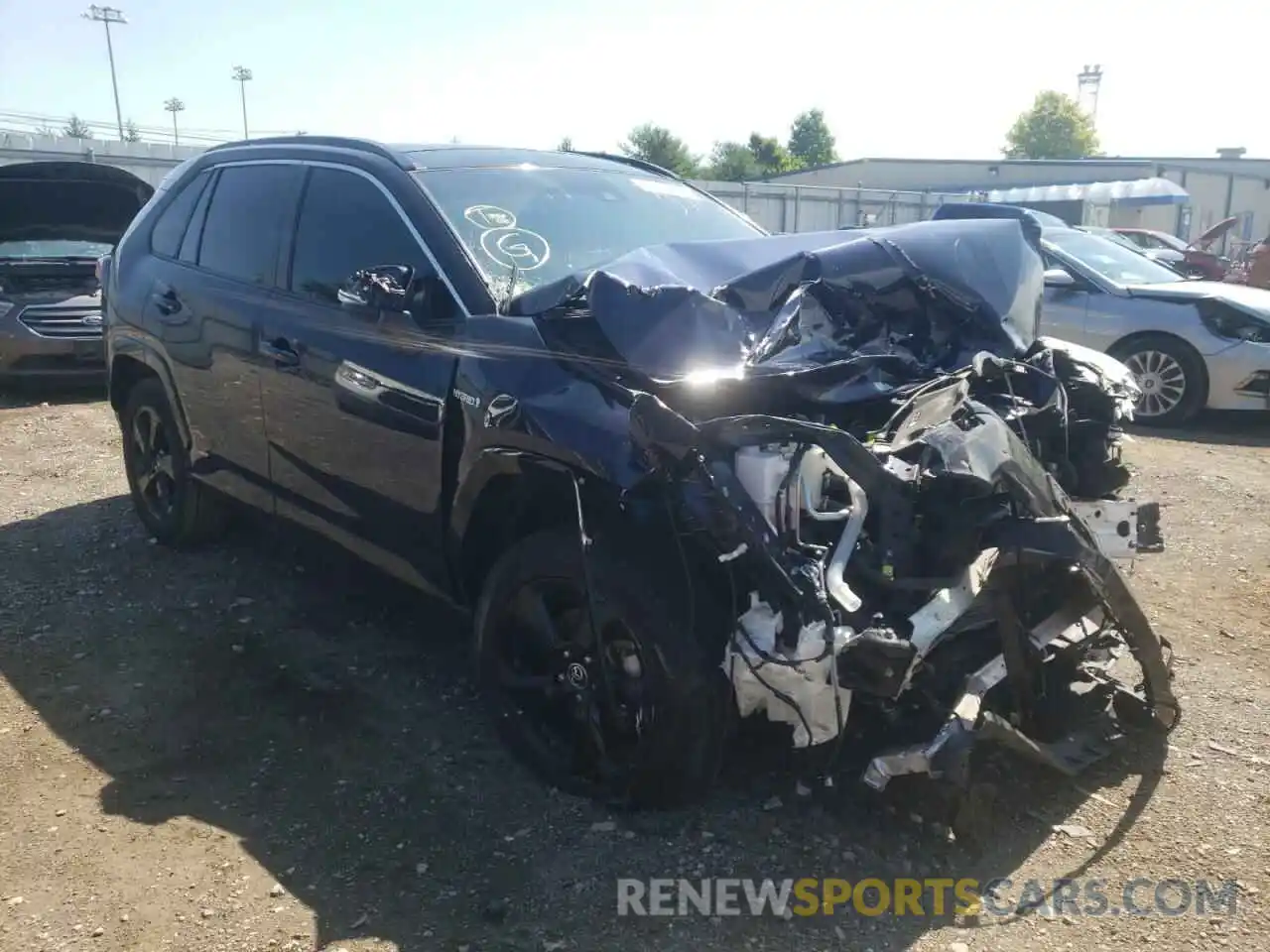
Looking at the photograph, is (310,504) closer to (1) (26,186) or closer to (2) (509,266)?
(2) (509,266)

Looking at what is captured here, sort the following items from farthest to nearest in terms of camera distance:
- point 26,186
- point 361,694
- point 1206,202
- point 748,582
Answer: point 1206,202 → point 26,186 → point 361,694 → point 748,582

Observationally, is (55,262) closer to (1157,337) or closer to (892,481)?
(892,481)

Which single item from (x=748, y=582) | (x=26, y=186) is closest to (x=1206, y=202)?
(x=26, y=186)

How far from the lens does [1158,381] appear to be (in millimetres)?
8680

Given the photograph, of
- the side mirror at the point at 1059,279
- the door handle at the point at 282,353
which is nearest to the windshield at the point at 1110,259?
the side mirror at the point at 1059,279

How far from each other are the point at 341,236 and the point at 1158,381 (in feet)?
23.5

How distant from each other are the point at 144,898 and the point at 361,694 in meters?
1.23

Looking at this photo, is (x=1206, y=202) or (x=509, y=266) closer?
(x=509, y=266)

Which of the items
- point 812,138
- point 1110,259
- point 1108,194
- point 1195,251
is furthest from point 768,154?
point 1110,259

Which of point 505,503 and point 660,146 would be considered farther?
point 660,146

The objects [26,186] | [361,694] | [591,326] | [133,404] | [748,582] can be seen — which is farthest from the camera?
[26,186]

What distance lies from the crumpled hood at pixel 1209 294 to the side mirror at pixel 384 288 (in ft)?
24.0

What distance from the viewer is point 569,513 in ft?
10.7

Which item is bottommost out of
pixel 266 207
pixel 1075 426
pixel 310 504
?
pixel 310 504
